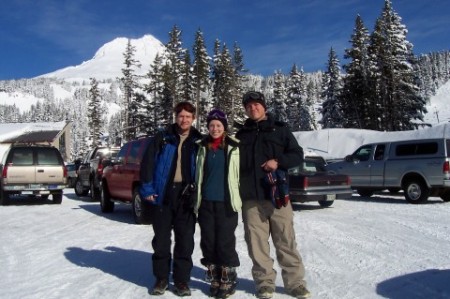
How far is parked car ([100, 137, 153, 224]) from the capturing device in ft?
33.5

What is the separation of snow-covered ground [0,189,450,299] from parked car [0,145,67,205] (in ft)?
9.74

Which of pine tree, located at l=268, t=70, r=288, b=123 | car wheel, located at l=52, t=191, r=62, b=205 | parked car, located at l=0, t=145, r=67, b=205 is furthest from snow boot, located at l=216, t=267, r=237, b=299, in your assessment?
pine tree, located at l=268, t=70, r=288, b=123

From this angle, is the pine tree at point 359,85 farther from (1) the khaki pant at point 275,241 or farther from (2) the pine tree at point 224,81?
(1) the khaki pant at point 275,241

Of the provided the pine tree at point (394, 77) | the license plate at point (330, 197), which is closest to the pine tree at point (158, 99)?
the pine tree at point (394, 77)

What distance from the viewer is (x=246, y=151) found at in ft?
15.9

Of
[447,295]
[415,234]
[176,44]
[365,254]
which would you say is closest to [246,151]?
[447,295]

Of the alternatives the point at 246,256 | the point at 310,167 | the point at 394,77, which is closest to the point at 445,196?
the point at 310,167

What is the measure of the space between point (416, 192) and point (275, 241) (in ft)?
34.4

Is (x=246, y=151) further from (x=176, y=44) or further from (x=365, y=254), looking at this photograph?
(x=176, y=44)

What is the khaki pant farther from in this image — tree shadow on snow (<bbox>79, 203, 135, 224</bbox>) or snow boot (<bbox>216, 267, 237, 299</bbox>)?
tree shadow on snow (<bbox>79, 203, 135, 224</bbox>)

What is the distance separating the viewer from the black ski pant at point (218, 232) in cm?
477

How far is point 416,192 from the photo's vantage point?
13.9 meters

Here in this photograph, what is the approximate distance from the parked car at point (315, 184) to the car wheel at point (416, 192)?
2.53 meters

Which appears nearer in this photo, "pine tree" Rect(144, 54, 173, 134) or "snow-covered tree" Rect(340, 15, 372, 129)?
"snow-covered tree" Rect(340, 15, 372, 129)
